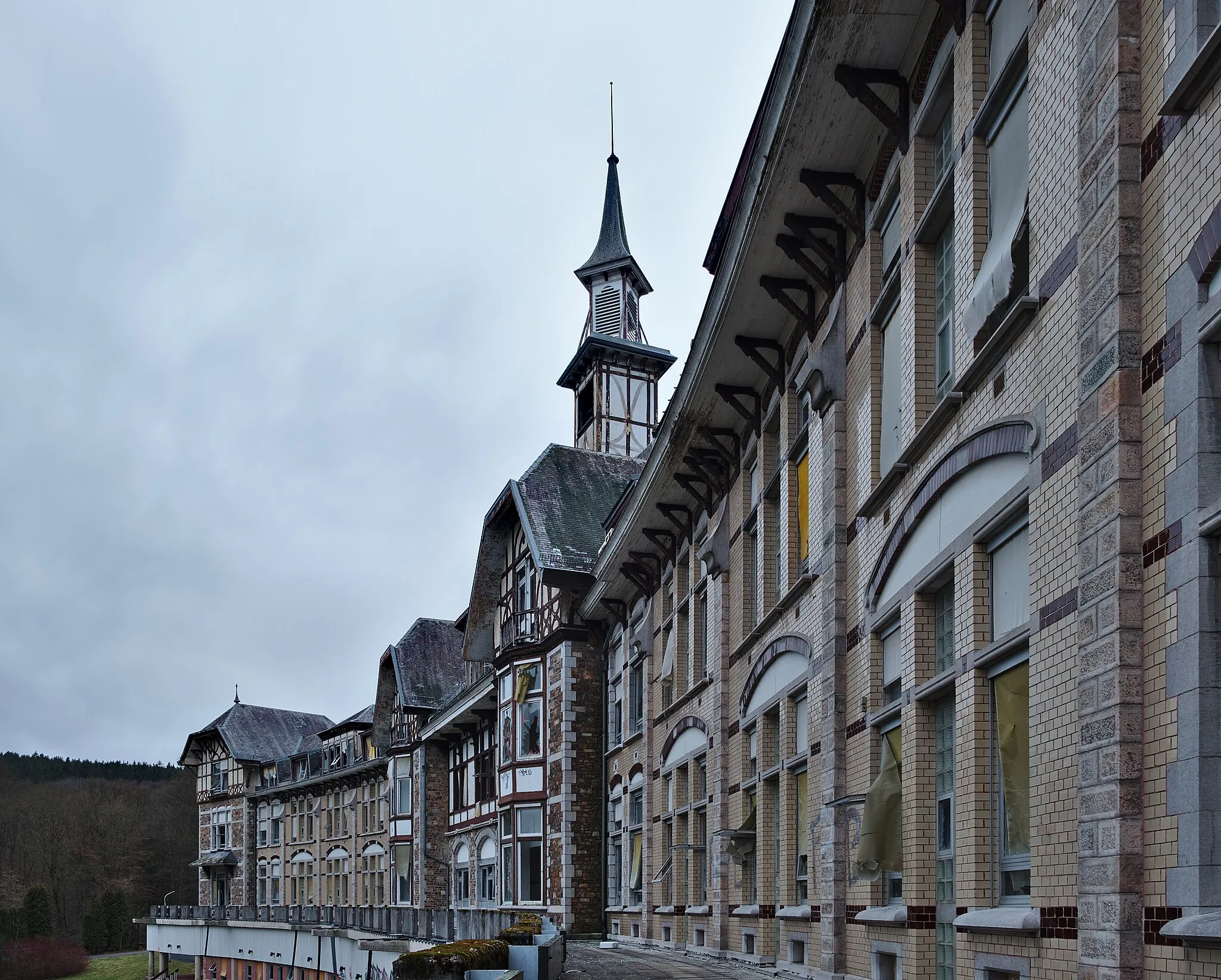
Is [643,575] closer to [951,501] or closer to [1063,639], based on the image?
[951,501]

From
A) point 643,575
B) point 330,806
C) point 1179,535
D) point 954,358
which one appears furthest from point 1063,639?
point 330,806

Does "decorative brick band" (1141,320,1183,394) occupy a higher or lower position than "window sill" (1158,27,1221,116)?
lower

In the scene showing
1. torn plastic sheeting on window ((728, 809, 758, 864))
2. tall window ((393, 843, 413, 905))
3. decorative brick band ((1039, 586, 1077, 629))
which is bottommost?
tall window ((393, 843, 413, 905))

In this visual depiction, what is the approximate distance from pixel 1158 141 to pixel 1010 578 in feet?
11.4

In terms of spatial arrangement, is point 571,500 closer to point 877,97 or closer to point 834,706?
point 834,706

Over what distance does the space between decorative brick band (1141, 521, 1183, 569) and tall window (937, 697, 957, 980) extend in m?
4.21

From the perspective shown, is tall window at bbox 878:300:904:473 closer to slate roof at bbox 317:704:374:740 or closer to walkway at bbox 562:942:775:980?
walkway at bbox 562:942:775:980

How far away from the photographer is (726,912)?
20375 mm

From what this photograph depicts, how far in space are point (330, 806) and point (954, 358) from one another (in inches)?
2270

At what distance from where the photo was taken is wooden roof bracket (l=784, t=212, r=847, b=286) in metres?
15.5

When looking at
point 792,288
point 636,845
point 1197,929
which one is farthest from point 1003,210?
point 636,845

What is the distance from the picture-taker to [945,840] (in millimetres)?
11711

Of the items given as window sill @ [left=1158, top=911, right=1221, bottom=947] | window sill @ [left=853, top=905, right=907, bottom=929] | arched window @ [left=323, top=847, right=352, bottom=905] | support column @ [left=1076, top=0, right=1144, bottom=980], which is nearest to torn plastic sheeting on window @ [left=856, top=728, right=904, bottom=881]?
window sill @ [left=853, top=905, right=907, bottom=929]

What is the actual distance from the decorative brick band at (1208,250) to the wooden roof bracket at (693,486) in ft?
51.4
